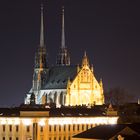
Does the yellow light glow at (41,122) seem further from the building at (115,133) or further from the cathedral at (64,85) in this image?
the cathedral at (64,85)

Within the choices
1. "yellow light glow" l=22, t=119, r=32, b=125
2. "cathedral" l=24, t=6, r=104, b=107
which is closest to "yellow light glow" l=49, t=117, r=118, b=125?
"yellow light glow" l=22, t=119, r=32, b=125

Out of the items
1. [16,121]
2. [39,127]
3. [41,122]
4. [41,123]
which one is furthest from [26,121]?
[41,122]

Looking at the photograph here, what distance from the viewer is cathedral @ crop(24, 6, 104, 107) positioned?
158500 millimetres

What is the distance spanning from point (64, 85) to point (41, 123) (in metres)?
49.1

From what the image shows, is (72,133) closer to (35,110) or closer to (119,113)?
(35,110)

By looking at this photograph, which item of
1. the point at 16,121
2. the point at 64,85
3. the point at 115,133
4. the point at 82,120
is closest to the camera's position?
the point at 115,133

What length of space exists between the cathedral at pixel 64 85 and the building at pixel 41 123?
1272 inches

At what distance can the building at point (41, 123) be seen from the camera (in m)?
111

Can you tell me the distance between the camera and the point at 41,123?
373ft

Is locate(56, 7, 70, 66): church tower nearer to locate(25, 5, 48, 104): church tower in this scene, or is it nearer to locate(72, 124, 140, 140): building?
locate(25, 5, 48, 104): church tower

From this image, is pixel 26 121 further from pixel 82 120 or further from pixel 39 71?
pixel 39 71

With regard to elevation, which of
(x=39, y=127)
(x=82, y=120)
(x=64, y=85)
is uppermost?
(x=64, y=85)

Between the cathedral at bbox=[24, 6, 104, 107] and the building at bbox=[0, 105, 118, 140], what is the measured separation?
3232 centimetres

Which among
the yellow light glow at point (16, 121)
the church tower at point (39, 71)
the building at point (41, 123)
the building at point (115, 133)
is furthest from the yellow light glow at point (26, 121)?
the church tower at point (39, 71)
